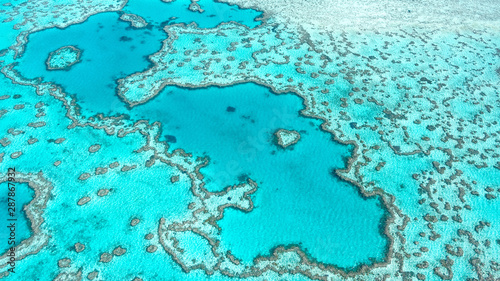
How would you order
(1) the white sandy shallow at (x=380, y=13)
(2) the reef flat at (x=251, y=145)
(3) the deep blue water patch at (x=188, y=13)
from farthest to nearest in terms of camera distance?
1. (1) the white sandy shallow at (x=380, y=13)
2. (3) the deep blue water patch at (x=188, y=13)
3. (2) the reef flat at (x=251, y=145)

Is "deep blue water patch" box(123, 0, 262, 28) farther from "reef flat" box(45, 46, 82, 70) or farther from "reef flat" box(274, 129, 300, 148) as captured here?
"reef flat" box(274, 129, 300, 148)

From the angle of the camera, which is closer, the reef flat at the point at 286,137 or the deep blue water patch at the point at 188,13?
the reef flat at the point at 286,137

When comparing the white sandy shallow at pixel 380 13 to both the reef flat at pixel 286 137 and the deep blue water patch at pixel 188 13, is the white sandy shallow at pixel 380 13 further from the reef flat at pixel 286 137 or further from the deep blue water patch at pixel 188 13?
the reef flat at pixel 286 137

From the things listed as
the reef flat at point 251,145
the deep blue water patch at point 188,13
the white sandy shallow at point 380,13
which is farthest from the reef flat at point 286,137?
the white sandy shallow at point 380,13

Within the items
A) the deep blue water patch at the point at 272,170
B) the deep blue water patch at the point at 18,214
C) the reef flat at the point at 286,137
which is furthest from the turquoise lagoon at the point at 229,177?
the deep blue water patch at the point at 18,214

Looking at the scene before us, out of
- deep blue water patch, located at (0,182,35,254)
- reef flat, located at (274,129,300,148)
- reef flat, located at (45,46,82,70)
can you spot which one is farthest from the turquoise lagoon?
deep blue water patch, located at (0,182,35,254)

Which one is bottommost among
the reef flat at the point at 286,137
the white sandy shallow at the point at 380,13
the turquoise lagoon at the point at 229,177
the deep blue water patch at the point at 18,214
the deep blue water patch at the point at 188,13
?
the deep blue water patch at the point at 18,214

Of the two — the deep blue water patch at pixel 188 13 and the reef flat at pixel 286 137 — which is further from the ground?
the deep blue water patch at pixel 188 13

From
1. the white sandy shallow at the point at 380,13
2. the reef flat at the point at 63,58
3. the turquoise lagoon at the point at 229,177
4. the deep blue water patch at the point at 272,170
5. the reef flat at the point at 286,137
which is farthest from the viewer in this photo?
the white sandy shallow at the point at 380,13
